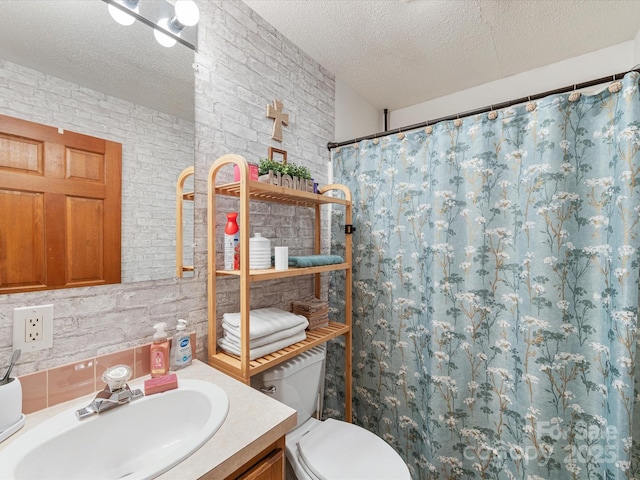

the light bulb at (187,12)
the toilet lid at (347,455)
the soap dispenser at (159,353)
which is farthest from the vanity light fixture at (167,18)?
the toilet lid at (347,455)

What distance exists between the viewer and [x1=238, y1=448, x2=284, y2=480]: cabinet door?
76cm

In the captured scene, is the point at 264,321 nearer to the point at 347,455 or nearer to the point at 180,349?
the point at 180,349

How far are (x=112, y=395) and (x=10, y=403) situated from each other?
21 cm

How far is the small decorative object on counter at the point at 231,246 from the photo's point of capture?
122 centimetres

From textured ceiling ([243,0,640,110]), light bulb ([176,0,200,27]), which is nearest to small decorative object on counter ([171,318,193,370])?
light bulb ([176,0,200,27])

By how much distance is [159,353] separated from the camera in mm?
1047

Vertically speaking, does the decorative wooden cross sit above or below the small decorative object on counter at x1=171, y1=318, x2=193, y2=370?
above

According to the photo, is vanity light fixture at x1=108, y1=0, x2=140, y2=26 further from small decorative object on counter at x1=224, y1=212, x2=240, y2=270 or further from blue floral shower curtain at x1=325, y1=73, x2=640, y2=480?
blue floral shower curtain at x1=325, y1=73, x2=640, y2=480

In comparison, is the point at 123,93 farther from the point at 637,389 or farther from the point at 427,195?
the point at 637,389

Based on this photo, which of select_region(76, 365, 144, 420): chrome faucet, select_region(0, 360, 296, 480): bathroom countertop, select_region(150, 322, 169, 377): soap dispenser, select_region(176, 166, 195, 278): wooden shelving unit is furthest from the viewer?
select_region(176, 166, 195, 278): wooden shelving unit

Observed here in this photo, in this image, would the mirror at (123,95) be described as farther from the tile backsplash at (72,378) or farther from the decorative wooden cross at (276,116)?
the decorative wooden cross at (276,116)

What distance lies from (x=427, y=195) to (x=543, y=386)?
1.00 meters

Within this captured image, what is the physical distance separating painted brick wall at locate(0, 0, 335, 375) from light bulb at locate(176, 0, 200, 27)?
0.08 metres

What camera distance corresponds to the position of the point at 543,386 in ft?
4.29
